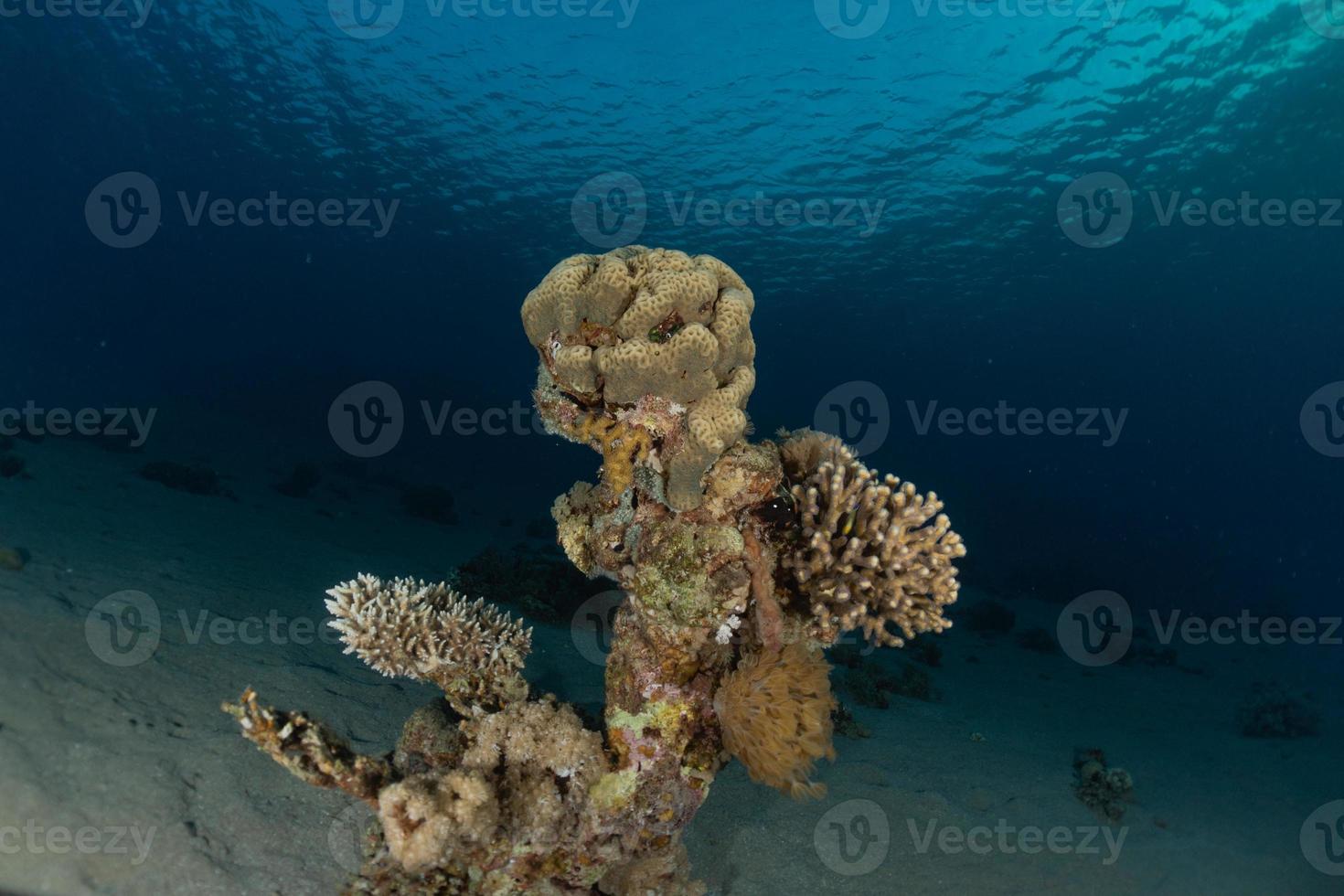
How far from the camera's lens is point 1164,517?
69250 millimetres

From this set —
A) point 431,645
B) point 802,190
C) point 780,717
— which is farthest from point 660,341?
point 802,190

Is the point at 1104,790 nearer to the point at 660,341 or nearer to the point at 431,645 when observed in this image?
the point at 660,341

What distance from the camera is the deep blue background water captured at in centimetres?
2167

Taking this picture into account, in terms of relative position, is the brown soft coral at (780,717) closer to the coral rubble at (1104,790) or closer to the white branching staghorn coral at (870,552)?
the white branching staghorn coral at (870,552)

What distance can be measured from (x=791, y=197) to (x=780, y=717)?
98.7ft

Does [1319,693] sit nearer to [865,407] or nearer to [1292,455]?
[865,407]

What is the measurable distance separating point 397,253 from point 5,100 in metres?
21.6

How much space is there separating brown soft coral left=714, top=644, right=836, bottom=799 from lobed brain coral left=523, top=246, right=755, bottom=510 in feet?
4.39

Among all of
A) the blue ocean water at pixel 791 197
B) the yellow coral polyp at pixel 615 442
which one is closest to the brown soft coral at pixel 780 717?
the yellow coral polyp at pixel 615 442

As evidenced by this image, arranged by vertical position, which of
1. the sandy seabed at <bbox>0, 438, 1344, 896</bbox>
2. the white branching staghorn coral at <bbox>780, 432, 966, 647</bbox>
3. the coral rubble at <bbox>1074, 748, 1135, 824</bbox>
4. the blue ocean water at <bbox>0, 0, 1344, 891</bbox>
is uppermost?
the blue ocean water at <bbox>0, 0, 1344, 891</bbox>

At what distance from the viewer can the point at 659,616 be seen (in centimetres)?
443

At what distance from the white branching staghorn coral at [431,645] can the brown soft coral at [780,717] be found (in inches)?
70.1

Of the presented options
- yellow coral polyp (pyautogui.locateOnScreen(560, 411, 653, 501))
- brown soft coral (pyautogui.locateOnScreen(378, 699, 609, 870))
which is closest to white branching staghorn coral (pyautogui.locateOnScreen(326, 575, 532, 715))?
brown soft coral (pyautogui.locateOnScreen(378, 699, 609, 870))

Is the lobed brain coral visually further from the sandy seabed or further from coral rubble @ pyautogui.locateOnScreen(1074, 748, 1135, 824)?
coral rubble @ pyautogui.locateOnScreen(1074, 748, 1135, 824)
